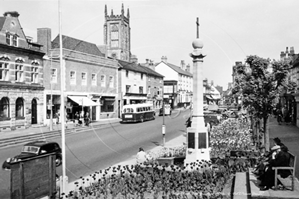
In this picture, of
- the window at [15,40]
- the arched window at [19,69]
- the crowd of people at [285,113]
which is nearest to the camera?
the crowd of people at [285,113]

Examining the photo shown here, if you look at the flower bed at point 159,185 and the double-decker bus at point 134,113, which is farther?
the double-decker bus at point 134,113

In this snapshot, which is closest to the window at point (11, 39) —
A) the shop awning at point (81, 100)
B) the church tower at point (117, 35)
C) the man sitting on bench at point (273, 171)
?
the shop awning at point (81, 100)

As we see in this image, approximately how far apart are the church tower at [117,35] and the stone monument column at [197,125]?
81.1 m

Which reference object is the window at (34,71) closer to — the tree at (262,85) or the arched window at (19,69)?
the arched window at (19,69)

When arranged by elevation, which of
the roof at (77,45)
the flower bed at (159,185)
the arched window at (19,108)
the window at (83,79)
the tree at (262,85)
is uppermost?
the roof at (77,45)

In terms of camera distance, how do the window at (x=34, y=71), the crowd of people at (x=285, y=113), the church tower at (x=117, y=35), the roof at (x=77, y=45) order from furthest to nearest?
the church tower at (x=117, y=35) → the roof at (x=77, y=45) → the window at (x=34, y=71) → the crowd of people at (x=285, y=113)

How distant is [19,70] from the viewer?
91.0 ft

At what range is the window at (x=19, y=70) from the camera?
27578 millimetres

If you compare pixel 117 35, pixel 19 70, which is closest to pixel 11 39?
pixel 19 70

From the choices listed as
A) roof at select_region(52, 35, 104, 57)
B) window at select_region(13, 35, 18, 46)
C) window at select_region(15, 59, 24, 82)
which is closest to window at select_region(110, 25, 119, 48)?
roof at select_region(52, 35, 104, 57)

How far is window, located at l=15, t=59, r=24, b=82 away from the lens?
90.5 ft

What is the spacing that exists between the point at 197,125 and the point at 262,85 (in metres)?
3.66

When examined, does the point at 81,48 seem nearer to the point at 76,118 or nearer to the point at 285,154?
the point at 76,118

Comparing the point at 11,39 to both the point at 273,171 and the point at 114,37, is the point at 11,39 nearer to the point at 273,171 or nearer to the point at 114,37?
the point at 273,171
